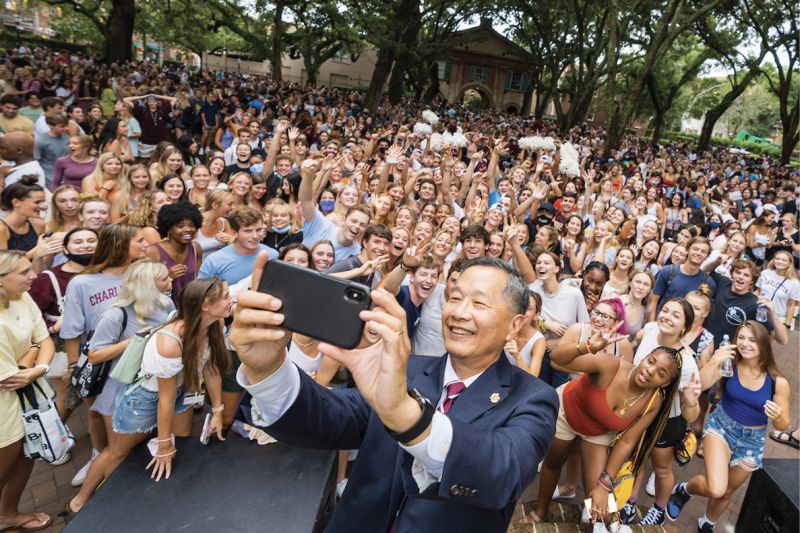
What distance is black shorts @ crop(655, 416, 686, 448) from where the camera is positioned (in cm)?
366

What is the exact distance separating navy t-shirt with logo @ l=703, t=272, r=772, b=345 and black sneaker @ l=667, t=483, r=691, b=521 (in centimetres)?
195

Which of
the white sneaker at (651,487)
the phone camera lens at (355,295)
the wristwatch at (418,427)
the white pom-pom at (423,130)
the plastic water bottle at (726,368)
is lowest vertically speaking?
the white sneaker at (651,487)

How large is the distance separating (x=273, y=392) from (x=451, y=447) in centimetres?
56

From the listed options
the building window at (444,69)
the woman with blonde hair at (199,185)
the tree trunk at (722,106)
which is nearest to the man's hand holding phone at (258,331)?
the woman with blonde hair at (199,185)

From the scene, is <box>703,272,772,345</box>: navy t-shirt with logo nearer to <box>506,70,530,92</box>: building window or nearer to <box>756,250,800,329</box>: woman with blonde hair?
<box>756,250,800,329</box>: woman with blonde hair

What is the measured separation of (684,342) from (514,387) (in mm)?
3410

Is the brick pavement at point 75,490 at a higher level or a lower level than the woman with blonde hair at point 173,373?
lower

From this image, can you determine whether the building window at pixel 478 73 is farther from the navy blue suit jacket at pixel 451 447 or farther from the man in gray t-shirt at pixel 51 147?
the navy blue suit jacket at pixel 451 447

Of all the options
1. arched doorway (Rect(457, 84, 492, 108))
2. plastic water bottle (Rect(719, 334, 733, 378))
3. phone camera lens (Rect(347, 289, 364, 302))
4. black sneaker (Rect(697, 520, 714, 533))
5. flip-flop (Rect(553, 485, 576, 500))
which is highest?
arched doorway (Rect(457, 84, 492, 108))

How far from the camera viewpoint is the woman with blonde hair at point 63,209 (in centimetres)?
425

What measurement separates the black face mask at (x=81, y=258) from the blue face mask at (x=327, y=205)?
3.37 meters

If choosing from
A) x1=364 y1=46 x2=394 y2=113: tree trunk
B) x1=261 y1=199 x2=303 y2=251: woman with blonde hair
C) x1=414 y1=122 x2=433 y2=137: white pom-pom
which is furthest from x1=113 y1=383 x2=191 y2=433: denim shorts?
x1=364 y1=46 x2=394 y2=113: tree trunk

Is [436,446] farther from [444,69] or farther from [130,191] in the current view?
[444,69]

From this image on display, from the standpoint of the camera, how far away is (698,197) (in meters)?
11.3
